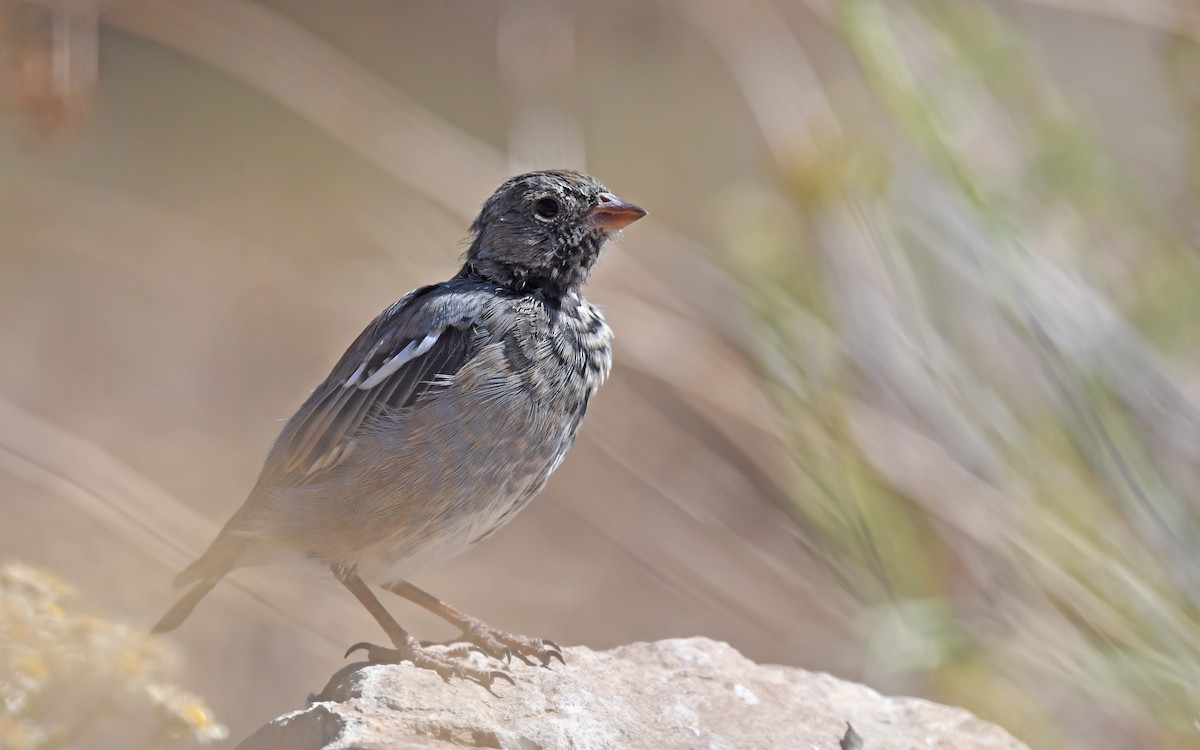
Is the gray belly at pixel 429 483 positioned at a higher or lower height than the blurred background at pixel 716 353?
lower

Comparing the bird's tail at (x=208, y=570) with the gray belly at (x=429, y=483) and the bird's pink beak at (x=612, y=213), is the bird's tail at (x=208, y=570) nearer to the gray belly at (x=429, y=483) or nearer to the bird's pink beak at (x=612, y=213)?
the gray belly at (x=429, y=483)

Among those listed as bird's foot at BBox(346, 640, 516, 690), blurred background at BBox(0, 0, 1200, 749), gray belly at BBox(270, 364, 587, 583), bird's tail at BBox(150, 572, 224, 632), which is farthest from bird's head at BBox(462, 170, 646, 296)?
bird's tail at BBox(150, 572, 224, 632)

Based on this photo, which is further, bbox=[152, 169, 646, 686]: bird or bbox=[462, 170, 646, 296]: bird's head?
bbox=[462, 170, 646, 296]: bird's head

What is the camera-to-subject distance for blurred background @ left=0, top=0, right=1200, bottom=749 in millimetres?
3818

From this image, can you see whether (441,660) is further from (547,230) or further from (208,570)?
(547,230)

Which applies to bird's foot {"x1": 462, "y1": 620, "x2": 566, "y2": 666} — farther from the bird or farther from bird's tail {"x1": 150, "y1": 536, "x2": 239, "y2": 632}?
bird's tail {"x1": 150, "y1": 536, "x2": 239, "y2": 632}

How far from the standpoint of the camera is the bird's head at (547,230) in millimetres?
3725

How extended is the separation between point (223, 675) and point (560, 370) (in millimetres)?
2862

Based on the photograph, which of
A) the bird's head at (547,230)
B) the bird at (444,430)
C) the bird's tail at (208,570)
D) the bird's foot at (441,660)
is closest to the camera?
the bird's foot at (441,660)

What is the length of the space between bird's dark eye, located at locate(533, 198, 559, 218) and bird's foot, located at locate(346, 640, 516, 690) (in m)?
1.31

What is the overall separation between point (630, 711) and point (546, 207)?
4.97 ft

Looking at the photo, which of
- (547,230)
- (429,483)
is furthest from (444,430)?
(547,230)

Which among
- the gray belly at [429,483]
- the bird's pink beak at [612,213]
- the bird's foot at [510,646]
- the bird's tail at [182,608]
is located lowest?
the bird's tail at [182,608]

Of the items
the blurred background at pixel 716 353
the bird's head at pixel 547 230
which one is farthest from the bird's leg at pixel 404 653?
the bird's head at pixel 547 230
